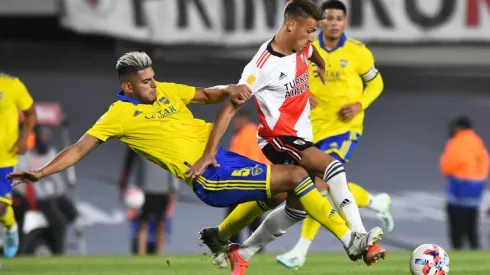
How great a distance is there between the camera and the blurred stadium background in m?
17.4

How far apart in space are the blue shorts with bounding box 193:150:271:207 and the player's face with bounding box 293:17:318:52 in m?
0.98

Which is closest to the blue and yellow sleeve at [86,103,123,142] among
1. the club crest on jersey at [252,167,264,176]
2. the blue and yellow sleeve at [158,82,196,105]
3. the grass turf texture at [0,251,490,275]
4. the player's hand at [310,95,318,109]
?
the blue and yellow sleeve at [158,82,196,105]

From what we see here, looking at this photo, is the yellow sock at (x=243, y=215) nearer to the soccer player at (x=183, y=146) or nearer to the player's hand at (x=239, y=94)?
the soccer player at (x=183, y=146)

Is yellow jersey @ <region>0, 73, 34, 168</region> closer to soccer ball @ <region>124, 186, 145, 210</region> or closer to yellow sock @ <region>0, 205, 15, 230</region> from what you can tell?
yellow sock @ <region>0, 205, 15, 230</region>

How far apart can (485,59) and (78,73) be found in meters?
6.54

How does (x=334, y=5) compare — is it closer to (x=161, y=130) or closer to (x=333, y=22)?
(x=333, y=22)

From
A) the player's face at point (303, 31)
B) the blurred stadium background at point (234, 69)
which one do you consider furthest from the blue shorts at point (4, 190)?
the blurred stadium background at point (234, 69)

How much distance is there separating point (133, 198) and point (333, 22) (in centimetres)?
683

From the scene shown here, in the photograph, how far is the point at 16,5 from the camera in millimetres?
18766

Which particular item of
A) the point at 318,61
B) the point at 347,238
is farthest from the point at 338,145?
the point at 347,238

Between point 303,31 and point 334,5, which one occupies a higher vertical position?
point 303,31

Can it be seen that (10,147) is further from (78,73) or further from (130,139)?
(78,73)

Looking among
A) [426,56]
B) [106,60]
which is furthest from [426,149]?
[106,60]

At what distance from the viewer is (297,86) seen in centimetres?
862
